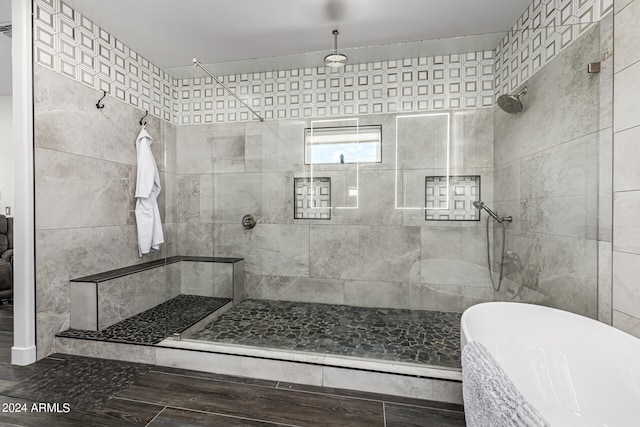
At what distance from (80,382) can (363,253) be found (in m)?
2.05

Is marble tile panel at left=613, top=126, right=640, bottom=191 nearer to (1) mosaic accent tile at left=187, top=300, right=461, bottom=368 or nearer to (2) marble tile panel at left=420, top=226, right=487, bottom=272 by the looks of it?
(2) marble tile panel at left=420, top=226, right=487, bottom=272

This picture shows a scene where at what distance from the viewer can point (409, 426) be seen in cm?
150

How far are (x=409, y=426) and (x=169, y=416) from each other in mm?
1223

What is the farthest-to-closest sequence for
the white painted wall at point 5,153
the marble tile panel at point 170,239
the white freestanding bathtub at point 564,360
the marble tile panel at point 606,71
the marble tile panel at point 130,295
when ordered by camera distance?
the white painted wall at point 5,153
the marble tile panel at point 170,239
the marble tile panel at point 130,295
the marble tile panel at point 606,71
the white freestanding bathtub at point 564,360

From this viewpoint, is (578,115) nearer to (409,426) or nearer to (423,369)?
(423,369)

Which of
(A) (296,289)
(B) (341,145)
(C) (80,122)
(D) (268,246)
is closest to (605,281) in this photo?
(B) (341,145)

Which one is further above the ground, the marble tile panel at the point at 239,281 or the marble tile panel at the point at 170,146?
the marble tile panel at the point at 170,146

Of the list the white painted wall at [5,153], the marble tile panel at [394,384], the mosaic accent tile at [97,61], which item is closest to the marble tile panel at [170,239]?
the mosaic accent tile at [97,61]

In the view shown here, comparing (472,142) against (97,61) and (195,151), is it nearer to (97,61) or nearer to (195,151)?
(195,151)

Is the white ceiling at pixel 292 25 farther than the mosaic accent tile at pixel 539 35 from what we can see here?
Yes

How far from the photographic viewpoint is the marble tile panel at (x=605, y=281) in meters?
1.64

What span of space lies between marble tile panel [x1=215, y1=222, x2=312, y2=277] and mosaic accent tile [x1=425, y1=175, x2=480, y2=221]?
98cm

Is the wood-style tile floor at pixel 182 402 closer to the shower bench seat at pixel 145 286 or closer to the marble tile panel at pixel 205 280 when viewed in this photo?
the shower bench seat at pixel 145 286

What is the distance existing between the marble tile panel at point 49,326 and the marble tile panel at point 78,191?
62 centimetres
